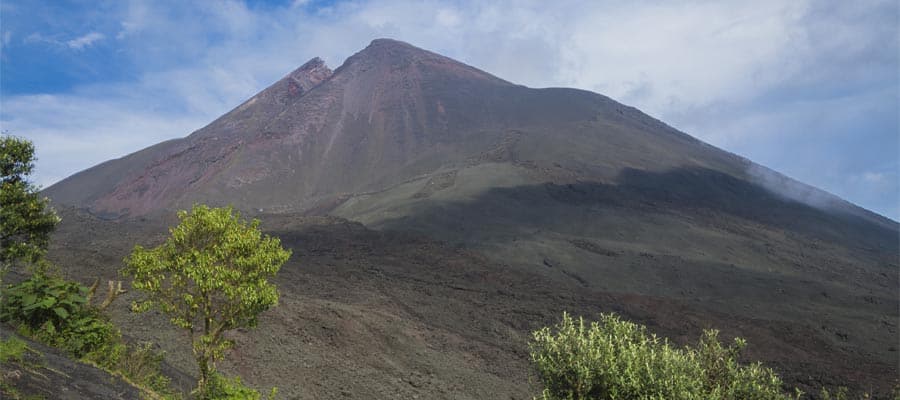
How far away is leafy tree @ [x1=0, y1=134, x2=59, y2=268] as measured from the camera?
1510 cm

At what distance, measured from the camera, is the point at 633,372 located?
1002 centimetres

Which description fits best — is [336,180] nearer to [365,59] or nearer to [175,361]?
[365,59]

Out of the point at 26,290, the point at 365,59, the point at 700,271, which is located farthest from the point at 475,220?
the point at 365,59

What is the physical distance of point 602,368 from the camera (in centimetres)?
1034

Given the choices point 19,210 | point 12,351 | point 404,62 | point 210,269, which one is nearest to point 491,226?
point 19,210

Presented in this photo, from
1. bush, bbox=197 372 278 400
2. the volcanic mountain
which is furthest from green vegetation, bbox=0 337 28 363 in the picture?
the volcanic mountain

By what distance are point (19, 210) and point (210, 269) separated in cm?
814

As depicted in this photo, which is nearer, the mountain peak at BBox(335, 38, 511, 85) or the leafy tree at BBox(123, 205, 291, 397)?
the leafy tree at BBox(123, 205, 291, 397)

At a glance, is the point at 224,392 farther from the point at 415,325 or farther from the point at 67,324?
the point at 415,325

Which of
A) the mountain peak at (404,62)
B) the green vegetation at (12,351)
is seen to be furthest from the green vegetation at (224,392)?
the mountain peak at (404,62)

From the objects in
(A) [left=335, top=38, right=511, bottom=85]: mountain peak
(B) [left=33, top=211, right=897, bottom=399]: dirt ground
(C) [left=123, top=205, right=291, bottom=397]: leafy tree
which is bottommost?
(B) [left=33, top=211, right=897, bottom=399]: dirt ground

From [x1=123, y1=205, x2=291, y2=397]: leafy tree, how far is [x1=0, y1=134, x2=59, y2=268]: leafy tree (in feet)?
20.4

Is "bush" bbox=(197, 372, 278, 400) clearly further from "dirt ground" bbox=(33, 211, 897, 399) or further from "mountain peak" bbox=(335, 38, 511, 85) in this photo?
"mountain peak" bbox=(335, 38, 511, 85)

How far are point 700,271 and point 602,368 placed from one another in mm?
39484
